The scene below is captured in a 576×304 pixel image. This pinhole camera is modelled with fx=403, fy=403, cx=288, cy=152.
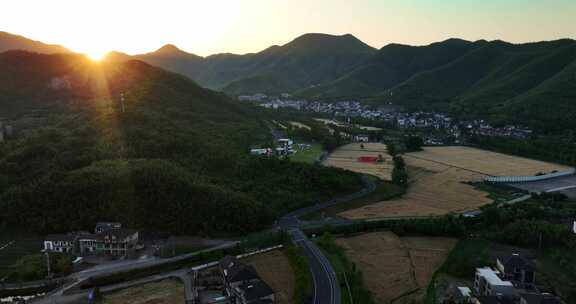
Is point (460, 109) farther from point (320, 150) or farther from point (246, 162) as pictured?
point (246, 162)

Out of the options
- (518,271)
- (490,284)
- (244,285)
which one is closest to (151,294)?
(244,285)

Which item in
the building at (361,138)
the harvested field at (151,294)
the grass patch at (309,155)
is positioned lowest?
the harvested field at (151,294)

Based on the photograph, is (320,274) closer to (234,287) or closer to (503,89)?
(234,287)

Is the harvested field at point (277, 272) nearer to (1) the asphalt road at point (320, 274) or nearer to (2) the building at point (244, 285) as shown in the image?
(2) the building at point (244, 285)

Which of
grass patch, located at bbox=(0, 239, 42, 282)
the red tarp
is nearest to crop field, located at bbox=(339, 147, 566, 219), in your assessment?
the red tarp

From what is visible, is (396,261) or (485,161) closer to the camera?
(396,261)

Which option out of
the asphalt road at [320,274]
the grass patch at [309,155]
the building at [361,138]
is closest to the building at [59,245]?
the asphalt road at [320,274]
